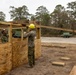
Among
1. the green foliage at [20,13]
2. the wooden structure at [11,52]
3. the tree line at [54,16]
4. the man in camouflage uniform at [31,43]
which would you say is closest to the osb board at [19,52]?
the wooden structure at [11,52]

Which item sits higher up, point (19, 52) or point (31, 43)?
point (31, 43)

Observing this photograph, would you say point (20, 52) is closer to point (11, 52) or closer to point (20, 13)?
point (11, 52)

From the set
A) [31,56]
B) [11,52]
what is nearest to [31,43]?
[31,56]

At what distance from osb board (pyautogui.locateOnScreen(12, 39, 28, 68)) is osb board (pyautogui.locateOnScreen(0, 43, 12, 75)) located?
43cm

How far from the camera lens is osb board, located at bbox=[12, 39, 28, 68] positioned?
837 centimetres

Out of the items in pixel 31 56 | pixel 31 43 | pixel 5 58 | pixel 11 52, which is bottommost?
pixel 31 56

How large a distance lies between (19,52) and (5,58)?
4.28 ft

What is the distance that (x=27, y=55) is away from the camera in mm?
9492

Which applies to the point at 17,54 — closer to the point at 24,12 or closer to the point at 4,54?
the point at 4,54

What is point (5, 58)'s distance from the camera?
7.48 meters

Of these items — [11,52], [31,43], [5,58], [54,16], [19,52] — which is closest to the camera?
[5,58]

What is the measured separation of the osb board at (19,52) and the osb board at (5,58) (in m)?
0.43

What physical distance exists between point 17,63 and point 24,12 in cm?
4952

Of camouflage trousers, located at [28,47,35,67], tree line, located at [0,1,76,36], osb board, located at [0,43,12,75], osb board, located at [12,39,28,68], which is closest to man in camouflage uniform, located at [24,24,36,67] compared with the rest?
camouflage trousers, located at [28,47,35,67]
